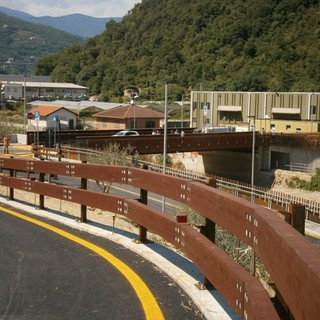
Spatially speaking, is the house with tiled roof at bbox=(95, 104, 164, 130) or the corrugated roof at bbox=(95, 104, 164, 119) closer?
the corrugated roof at bbox=(95, 104, 164, 119)

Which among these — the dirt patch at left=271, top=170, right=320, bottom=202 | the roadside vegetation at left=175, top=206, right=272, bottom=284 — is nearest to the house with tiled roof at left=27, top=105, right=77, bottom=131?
the dirt patch at left=271, top=170, right=320, bottom=202

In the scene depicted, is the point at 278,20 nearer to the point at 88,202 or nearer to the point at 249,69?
the point at 249,69

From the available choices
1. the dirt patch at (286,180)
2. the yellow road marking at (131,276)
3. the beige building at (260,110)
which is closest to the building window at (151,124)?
the beige building at (260,110)

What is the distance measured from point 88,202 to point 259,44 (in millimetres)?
129388

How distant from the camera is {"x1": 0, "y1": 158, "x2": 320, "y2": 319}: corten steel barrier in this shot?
2.92m

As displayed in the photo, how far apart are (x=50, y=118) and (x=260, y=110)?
28.1m

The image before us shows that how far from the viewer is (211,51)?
441 ft

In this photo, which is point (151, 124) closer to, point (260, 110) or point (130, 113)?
point (130, 113)

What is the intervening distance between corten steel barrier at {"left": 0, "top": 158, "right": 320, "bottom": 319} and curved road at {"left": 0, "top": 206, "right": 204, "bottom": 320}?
0.41m

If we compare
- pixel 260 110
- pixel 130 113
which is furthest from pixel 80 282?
pixel 260 110

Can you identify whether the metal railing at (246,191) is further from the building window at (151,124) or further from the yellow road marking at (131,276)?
the building window at (151,124)

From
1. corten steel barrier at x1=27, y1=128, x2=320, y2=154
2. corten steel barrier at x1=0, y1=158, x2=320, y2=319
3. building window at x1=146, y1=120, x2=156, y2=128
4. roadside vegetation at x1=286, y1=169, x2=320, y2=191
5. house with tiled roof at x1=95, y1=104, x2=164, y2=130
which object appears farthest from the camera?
building window at x1=146, y1=120, x2=156, y2=128

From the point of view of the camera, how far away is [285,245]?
3.22m

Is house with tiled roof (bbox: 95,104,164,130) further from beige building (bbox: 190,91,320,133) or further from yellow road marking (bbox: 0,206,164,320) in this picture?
yellow road marking (bbox: 0,206,164,320)
